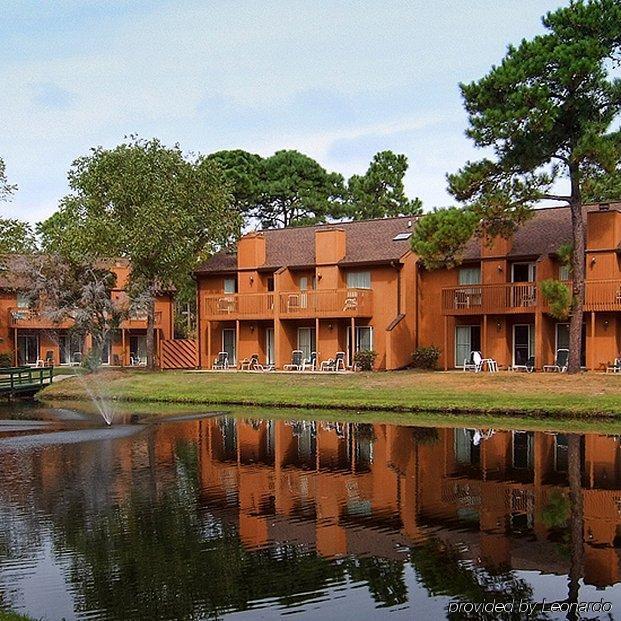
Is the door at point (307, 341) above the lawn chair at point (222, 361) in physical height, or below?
above

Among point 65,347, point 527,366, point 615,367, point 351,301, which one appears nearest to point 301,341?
point 351,301

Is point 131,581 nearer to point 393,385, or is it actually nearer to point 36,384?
point 393,385

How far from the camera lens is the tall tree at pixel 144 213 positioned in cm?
4031

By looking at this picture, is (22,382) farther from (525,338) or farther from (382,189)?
(382,189)

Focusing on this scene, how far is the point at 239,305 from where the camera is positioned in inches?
1672

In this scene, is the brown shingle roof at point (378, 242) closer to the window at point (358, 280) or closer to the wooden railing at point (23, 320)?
the window at point (358, 280)

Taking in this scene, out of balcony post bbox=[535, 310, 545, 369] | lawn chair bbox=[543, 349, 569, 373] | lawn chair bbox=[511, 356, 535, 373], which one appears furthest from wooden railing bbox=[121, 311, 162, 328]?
lawn chair bbox=[543, 349, 569, 373]

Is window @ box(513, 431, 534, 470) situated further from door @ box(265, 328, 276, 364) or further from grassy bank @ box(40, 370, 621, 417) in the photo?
door @ box(265, 328, 276, 364)

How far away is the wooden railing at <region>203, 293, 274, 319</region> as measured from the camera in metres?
41.6

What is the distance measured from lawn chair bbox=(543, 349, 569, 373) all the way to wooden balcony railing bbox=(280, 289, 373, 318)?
27.4 feet

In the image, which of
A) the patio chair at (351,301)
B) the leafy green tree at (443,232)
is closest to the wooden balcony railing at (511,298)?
the patio chair at (351,301)

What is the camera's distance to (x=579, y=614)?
30.1 feet

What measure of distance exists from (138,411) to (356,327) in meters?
12.6

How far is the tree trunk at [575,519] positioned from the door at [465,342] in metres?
16.8
